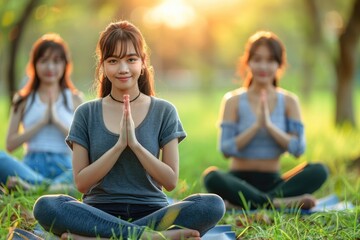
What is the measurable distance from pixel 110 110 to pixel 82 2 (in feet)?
35.3

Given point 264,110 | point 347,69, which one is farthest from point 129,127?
point 347,69

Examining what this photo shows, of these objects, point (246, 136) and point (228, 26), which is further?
point (228, 26)

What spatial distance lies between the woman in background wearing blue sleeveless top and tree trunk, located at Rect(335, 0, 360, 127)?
13.4 feet

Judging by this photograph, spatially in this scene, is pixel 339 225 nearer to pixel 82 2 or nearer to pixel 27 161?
pixel 27 161

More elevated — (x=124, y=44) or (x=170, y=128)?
(x=124, y=44)

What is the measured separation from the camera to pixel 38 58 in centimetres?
573

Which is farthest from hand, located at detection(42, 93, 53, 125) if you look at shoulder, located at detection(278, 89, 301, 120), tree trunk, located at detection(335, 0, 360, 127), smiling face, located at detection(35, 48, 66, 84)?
tree trunk, located at detection(335, 0, 360, 127)

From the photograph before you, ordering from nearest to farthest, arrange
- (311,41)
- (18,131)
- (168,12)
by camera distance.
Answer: (18,131) → (311,41) → (168,12)

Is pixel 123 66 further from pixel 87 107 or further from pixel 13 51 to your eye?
pixel 13 51

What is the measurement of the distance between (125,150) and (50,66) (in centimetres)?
210

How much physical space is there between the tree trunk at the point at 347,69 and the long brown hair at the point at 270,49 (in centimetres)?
400

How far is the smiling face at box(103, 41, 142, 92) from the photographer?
379cm

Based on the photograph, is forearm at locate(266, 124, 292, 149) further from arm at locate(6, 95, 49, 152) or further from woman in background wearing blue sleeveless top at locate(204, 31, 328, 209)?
arm at locate(6, 95, 49, 152)

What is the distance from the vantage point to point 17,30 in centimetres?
1166
